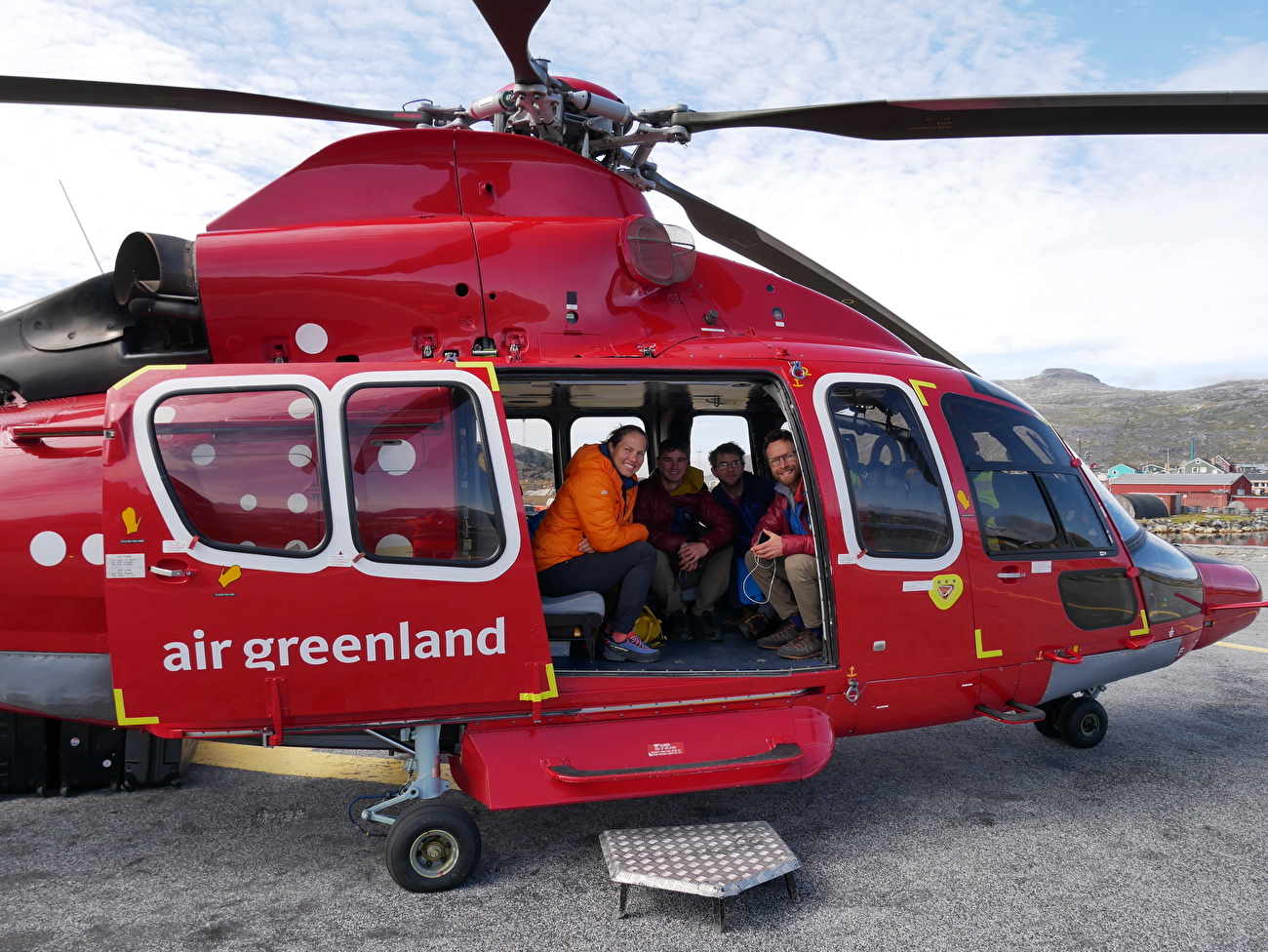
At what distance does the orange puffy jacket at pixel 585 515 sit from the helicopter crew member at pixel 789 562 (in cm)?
77

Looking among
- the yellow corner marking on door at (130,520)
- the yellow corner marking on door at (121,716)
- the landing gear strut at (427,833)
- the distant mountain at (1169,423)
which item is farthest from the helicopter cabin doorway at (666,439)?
the distant mountain at (1169,423)

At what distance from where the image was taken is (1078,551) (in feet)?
13.9

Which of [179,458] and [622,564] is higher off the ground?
[179,458]

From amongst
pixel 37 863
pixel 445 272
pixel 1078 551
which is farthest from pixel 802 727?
pixel 37 863

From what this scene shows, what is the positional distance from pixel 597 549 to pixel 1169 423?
17001 cm

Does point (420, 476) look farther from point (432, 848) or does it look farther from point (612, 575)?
point (432, 848)

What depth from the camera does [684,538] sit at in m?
4.84

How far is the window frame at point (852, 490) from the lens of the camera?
3725 millimetres

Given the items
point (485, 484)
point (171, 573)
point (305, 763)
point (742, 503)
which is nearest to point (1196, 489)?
point (742, 503)

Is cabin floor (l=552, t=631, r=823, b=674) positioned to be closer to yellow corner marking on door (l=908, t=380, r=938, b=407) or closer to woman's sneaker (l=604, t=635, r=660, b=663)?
woman's sneaker (l=604, t=635, r=660, b=663)

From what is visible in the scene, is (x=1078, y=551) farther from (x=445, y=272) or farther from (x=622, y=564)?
(x=445, y=272)

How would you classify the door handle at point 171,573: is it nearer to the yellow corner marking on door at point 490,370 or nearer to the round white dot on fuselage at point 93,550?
the round white dot on fuselage at point 93,550

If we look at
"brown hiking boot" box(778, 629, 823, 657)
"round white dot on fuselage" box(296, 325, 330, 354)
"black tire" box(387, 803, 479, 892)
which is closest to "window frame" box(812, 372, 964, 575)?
"brown hiking boot" box(778, 629, 823, 657)

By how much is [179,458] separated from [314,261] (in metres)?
1.22
